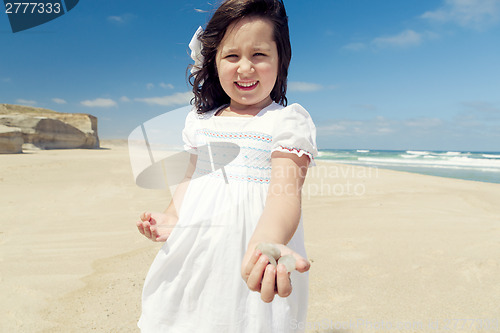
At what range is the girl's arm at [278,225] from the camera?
59 cm

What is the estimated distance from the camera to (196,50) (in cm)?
143

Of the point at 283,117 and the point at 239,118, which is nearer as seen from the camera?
the point at 283,117

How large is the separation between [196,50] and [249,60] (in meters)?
0.42

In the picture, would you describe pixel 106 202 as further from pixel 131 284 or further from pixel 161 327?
pixel 161 327

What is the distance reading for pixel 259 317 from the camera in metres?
1.00

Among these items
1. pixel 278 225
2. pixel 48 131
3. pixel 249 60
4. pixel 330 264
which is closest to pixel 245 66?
pixel 249 60

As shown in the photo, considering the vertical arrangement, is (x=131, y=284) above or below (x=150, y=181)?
below

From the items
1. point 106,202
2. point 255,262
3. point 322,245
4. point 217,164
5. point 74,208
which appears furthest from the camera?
point 106,202

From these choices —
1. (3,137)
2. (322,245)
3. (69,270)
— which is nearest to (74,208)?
(69,270)

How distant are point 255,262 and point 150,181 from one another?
3.68ft

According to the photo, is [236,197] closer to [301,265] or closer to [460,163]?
[301,265]

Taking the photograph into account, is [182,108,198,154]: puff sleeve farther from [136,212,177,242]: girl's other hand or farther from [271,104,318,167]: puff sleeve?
[271,104,318,167]: puff sleeve

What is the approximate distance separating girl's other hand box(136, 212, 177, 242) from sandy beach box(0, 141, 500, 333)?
1203 mm

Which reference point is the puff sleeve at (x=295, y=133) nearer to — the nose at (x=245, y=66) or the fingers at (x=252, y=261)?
the nose at (x=245, y=66)
